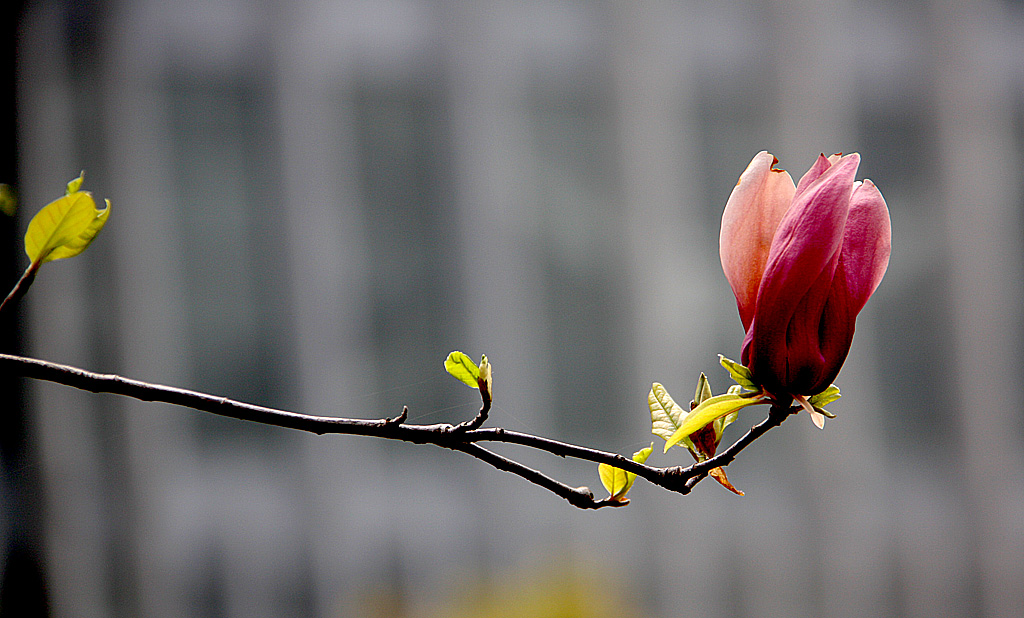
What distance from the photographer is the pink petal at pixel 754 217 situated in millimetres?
201

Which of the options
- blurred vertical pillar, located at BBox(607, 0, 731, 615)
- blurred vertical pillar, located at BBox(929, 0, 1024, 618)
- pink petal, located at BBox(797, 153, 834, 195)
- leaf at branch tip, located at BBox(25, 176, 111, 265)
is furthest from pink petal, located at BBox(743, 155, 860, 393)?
blurred vertical pillar, located at BBox(929, 0, 1024, 618)

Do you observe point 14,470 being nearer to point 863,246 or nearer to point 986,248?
point 863,246

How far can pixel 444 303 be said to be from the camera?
1.49m

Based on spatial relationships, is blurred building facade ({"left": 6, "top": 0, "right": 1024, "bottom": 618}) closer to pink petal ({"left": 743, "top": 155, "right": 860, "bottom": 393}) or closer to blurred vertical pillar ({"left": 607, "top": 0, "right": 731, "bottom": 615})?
blurred vertical pillar ({"left": 607, "top": 0, "right": 731, "bottom": 615})

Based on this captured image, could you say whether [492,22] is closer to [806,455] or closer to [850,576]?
[806,455]

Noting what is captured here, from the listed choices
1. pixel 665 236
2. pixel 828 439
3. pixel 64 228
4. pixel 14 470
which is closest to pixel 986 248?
pixel 828 439

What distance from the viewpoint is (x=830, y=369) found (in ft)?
0.64

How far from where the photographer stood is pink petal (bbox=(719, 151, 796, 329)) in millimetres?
201

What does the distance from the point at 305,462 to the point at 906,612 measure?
4.53 ft

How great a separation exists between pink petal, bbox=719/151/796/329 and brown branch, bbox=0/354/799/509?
0.04 m

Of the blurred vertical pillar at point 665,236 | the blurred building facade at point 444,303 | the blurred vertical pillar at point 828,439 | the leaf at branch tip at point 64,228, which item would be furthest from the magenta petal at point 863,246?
the blurred vertical pillar at point 828,439

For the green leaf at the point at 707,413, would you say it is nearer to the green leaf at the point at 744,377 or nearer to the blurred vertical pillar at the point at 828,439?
the green leaf at the point at 744,377

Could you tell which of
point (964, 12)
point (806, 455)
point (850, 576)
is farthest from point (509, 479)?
point (964, 12)

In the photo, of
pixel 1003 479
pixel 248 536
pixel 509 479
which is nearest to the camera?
pixel 248 536
